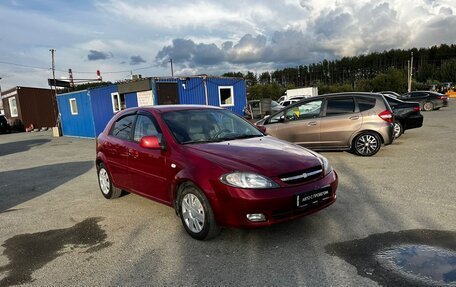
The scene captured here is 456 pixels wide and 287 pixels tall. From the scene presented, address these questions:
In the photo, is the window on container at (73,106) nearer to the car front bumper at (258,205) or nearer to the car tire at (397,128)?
the car tire at (397,128)

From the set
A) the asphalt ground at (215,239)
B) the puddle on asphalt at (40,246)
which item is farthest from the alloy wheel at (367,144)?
the puddle on asphalt at (40,246)

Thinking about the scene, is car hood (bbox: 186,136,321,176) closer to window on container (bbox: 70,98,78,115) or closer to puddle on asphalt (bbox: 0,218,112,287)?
puddle on asphalt (bbox: 0,218,112,287)

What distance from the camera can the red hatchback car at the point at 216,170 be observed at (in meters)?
3.74

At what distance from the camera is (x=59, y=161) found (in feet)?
39.3

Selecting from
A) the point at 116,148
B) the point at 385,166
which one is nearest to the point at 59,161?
the point at 116,148

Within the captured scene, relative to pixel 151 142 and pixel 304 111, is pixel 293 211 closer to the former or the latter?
pixel 151 142

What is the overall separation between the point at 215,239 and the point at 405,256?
2017 millimetres

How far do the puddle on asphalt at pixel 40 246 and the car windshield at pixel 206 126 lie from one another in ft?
5.47

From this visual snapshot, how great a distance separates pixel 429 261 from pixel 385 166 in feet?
15.4

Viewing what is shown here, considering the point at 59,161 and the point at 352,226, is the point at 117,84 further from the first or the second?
the point at 352,226

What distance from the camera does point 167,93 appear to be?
17.5 m

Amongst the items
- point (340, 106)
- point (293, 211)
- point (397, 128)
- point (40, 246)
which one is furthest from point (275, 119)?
point (40, 246)

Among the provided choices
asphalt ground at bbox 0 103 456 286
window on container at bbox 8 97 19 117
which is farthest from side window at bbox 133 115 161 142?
window on container at bbox 8 97 19 117

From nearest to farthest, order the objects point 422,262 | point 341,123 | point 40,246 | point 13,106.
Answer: point 422,262
point 40,246
point 341,123
point 13,106
